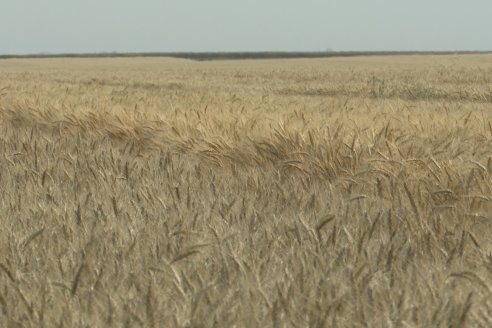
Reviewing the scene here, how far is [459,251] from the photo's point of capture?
5.57 feet

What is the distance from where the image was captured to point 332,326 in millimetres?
1247

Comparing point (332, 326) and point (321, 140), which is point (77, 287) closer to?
point (332, 326)

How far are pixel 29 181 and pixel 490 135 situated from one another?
2114 mm

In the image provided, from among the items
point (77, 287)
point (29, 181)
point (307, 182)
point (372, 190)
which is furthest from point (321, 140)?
point (77, 287)

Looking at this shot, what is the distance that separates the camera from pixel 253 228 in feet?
6.35

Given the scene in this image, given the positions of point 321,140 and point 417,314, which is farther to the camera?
point 321,140

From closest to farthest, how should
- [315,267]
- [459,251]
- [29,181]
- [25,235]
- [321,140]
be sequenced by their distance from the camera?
[315,267] → [459,251] → [25,235] → [29,181] → [321,140]

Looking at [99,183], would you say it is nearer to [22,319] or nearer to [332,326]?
[22,319]

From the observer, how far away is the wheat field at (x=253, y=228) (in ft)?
4.36

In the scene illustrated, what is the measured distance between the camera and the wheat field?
133 cm

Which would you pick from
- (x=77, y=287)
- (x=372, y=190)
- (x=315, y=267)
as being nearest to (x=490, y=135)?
(x=372, y=190)

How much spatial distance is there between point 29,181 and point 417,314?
1.82 m

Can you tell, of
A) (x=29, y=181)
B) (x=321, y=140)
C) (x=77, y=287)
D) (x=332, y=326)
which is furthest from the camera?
(x=321, y=140)

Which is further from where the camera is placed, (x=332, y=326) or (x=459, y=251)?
(x=459, y=251)
